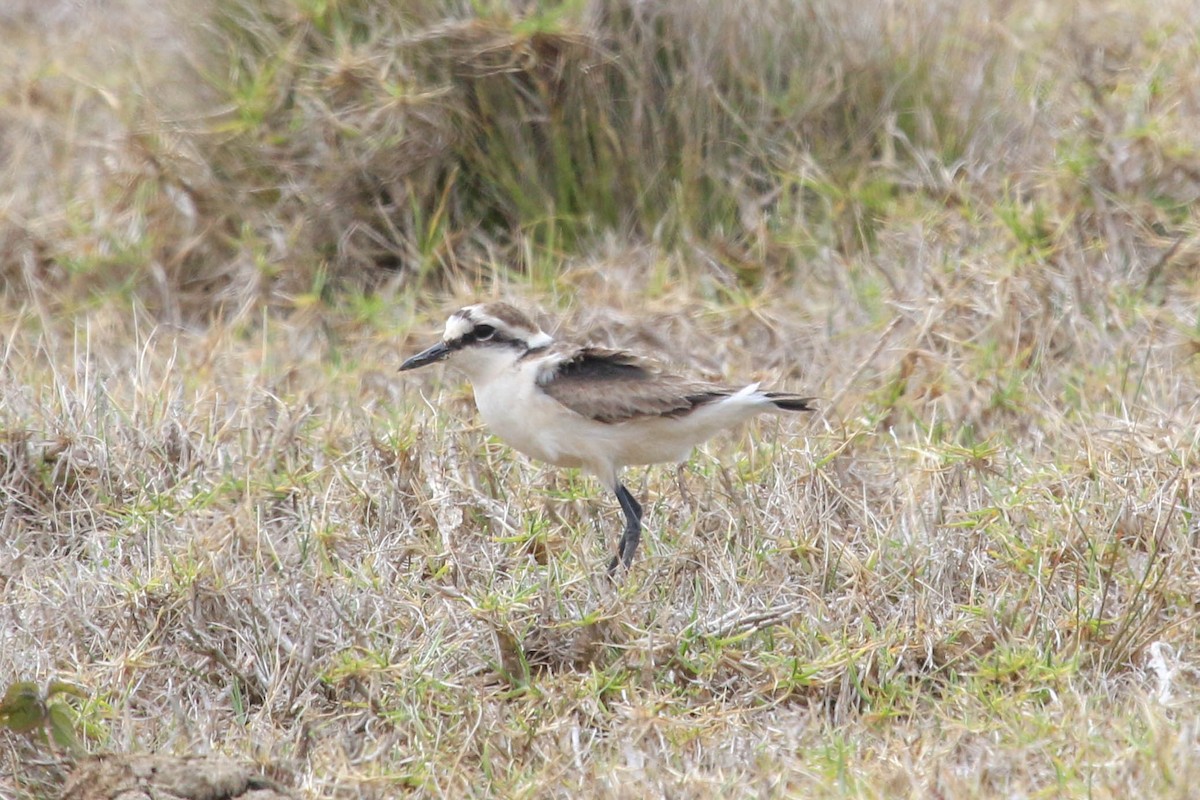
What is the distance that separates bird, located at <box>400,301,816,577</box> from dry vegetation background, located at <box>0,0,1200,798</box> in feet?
0.89

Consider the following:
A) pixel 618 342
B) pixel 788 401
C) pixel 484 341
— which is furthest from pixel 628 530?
pixel 618 342

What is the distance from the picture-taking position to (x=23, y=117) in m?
8.81

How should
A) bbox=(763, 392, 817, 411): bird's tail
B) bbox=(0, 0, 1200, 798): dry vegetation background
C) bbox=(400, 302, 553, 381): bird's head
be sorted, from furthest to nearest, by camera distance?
bbox=(400, 302, 553, 381): bird's head
bbox=(763, 392, 817, 411): bird's tail
bbox=(0, 0, 1200, 798): dry vegetation background

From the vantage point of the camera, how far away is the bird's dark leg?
5113 mm

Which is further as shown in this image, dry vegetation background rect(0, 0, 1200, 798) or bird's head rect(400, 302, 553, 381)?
bird's head rect(400, 302, 553, 381)

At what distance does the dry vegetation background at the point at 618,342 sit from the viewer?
4402mm

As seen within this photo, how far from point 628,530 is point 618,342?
1.78 meters

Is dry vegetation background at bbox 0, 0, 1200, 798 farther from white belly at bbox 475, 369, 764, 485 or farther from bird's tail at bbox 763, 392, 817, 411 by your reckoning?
bird's tail at bbox 763, 392, 817, 411

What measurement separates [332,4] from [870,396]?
2949 mm

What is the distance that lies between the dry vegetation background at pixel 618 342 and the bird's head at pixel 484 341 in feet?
1.51

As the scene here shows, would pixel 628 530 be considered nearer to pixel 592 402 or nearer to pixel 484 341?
pixel 592 402

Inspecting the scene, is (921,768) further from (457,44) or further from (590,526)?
(457,44)

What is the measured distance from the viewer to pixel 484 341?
529cm

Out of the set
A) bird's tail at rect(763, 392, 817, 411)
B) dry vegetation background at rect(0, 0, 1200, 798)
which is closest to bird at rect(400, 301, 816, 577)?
bird's tail at rect(763, 392, 817, 411)
